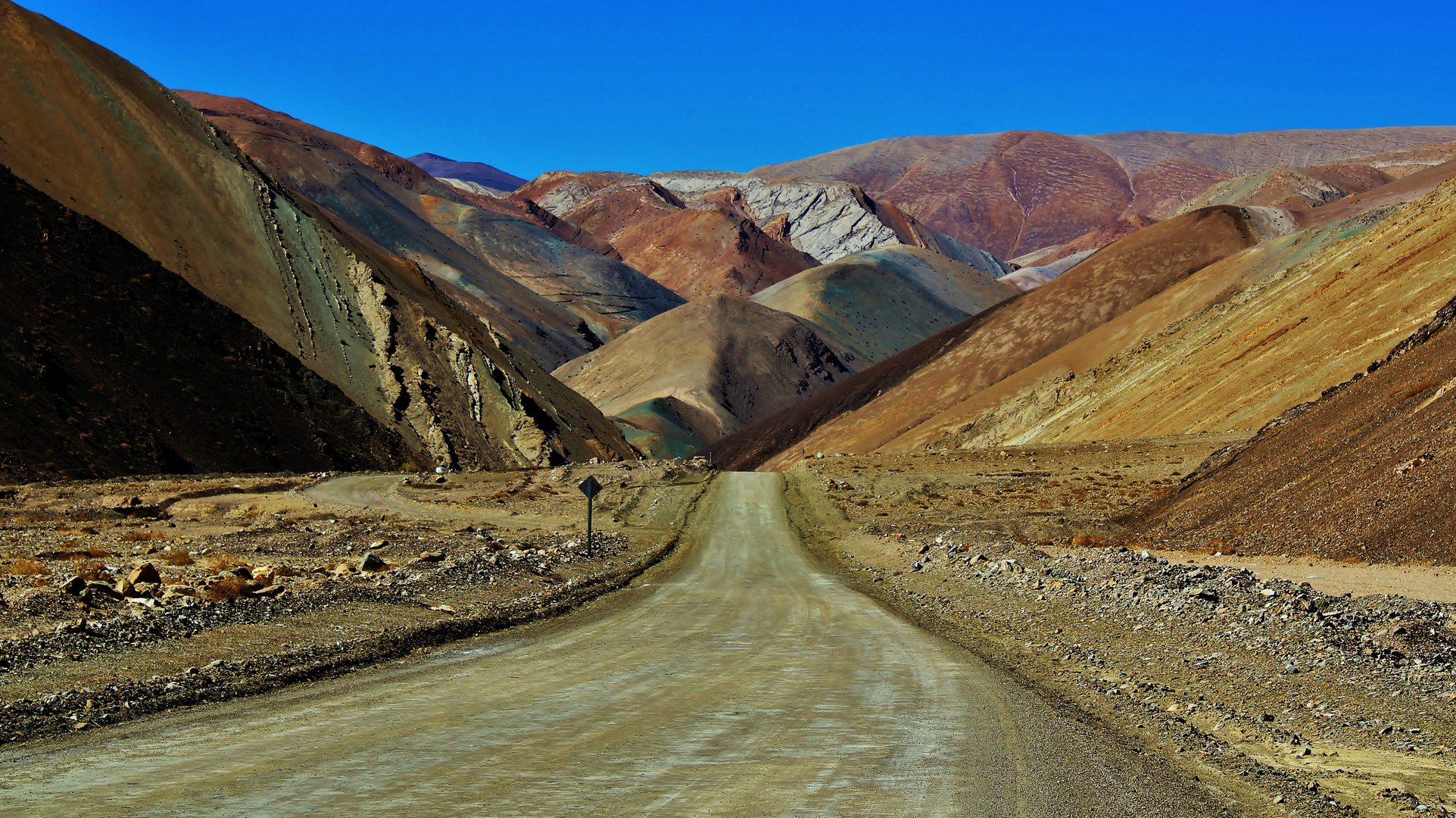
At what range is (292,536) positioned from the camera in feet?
93.0

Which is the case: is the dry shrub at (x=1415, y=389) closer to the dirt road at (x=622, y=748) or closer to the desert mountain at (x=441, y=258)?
the dirt road at (x=622, y=748)

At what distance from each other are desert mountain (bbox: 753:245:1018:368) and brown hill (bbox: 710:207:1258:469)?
50459 millimetres

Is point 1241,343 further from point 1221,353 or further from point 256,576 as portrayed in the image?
point 256,576

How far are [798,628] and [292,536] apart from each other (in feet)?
56.6

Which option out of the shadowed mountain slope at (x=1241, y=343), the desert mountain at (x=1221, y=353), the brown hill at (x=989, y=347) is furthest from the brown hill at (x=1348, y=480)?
the brown hill at (x=989, y=347)

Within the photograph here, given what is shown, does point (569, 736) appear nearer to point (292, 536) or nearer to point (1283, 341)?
point (292, 536)

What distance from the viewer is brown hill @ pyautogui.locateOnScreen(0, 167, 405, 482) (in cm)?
4053

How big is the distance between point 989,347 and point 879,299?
82.9 m

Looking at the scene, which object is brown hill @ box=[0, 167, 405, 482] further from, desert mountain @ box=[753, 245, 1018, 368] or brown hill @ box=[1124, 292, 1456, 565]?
desert mountain @ box=[753, 245, 1018, 368]

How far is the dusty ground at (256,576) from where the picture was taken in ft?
38.5

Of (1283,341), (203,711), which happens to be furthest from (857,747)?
(1283,341)

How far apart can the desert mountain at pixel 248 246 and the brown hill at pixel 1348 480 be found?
39.8 metres

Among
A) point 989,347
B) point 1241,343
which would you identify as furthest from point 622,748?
point 989,347

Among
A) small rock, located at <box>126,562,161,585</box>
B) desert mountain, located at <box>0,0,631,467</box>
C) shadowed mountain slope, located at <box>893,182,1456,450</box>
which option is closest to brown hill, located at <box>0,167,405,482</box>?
desert mountain, located at <box>0,0,631,467</box>
